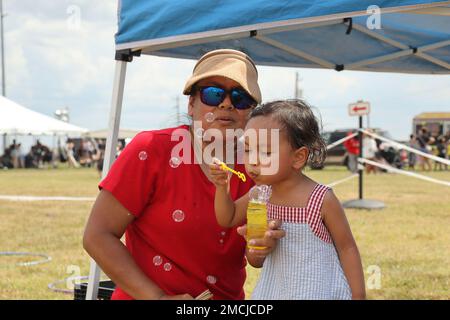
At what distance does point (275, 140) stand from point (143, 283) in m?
0.64

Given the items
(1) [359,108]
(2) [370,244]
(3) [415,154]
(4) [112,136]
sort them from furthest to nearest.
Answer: (3) [415,154], (1) [359,108], (2) [370,244], (4) [112,136]

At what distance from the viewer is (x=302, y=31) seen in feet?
13.9

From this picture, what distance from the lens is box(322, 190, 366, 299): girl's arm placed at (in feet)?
6.28

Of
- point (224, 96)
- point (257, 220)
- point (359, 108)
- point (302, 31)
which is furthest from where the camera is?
point (359, 108)

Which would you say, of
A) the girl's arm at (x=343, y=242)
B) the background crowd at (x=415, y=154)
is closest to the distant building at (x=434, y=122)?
the background crowd at (x=415, y=154)

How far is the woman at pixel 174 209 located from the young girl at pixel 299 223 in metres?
0.25

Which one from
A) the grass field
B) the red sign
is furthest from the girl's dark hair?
the red sign

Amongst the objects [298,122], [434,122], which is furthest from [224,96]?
[434,122]

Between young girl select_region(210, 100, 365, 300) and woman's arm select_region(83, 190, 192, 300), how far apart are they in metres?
0.39

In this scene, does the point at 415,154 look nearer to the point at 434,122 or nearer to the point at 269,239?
the point at 434,122

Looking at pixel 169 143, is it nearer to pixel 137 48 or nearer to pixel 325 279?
pixel 325 279

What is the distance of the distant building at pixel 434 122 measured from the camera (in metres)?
32.1

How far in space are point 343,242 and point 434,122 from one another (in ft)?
120

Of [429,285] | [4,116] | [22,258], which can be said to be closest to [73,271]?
[22,258]
